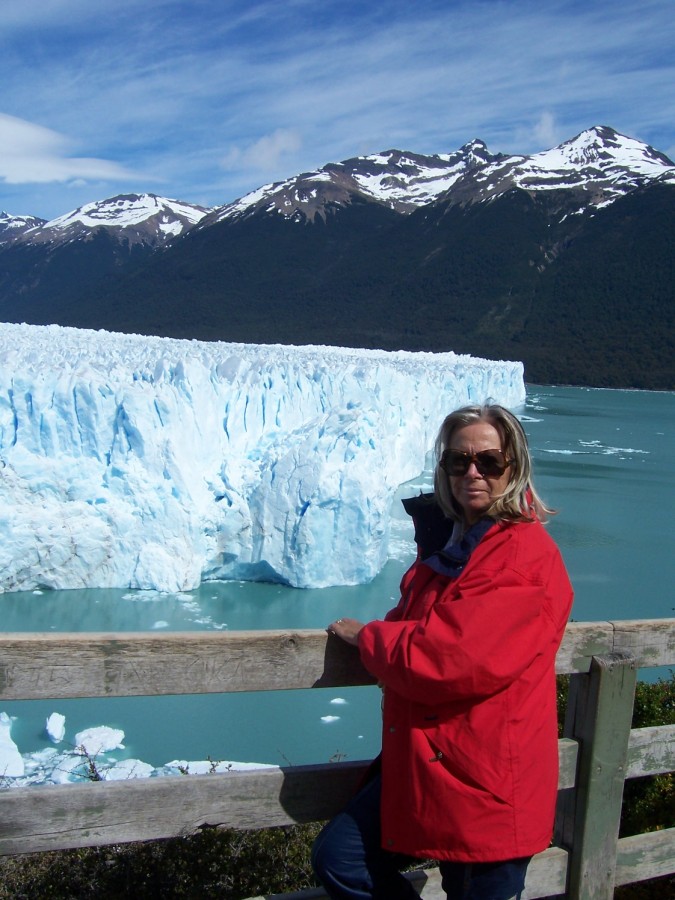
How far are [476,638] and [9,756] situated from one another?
3342 millimetres

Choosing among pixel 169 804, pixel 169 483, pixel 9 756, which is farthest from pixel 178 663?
pixel 169 483

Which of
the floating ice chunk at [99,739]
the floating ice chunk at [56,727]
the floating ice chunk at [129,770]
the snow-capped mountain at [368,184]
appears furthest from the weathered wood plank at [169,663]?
the snow-capped mountain at [368,184]

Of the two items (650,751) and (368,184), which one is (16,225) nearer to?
(368,184)

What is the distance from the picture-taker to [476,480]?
1139 mm

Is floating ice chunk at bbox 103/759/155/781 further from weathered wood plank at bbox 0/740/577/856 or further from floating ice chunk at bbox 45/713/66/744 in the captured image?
weathered wood plank at bbox 0/740/577/856

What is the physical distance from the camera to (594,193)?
60969 millimetres

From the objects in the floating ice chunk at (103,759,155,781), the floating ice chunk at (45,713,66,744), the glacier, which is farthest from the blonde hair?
the glacier

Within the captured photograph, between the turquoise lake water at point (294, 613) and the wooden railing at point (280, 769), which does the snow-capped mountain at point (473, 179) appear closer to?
the turquoise lake water at point (294, 613)

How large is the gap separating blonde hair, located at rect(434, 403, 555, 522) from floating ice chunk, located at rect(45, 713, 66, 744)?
349 cm

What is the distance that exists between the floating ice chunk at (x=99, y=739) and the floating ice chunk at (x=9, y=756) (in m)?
0.29

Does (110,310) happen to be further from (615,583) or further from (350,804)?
(350,804)

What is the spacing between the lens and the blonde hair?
3.61ft

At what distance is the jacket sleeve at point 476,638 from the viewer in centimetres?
99

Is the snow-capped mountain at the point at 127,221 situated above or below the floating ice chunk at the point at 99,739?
above
